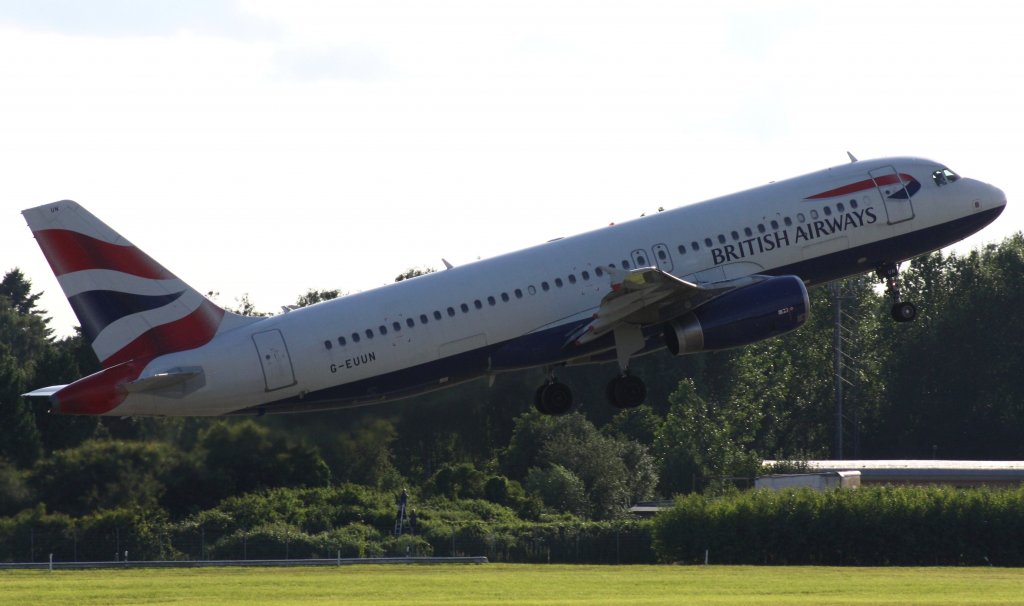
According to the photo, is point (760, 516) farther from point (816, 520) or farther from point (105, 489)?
point (105, 489)

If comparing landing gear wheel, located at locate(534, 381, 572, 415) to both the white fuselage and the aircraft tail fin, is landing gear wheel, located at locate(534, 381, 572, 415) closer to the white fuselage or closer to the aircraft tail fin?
the white fuselage

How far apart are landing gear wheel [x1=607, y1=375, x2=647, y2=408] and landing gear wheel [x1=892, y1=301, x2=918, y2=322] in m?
9.65

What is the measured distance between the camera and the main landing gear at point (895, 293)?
179 feet

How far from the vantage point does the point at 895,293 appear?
55.7 m

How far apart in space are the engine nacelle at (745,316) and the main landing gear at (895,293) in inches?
242

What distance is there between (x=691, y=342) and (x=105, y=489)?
1914 centimetres

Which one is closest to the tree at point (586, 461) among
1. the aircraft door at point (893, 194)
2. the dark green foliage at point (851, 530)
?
the dark green foliage at point (851, 530)

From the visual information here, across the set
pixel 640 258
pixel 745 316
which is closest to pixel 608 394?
pixel 640 258

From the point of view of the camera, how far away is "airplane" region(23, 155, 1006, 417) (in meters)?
46.1

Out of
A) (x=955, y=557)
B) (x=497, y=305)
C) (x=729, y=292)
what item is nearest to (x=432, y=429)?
(x=497, y=305)

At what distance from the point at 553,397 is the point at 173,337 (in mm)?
12715

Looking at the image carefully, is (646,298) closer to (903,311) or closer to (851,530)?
(903,311)

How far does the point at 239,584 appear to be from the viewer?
51.1m

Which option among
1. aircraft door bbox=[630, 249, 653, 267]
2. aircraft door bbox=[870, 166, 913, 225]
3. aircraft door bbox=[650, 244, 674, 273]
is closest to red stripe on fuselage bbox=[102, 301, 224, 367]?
aircraft door bbox=[630, 249, 653, 267]
